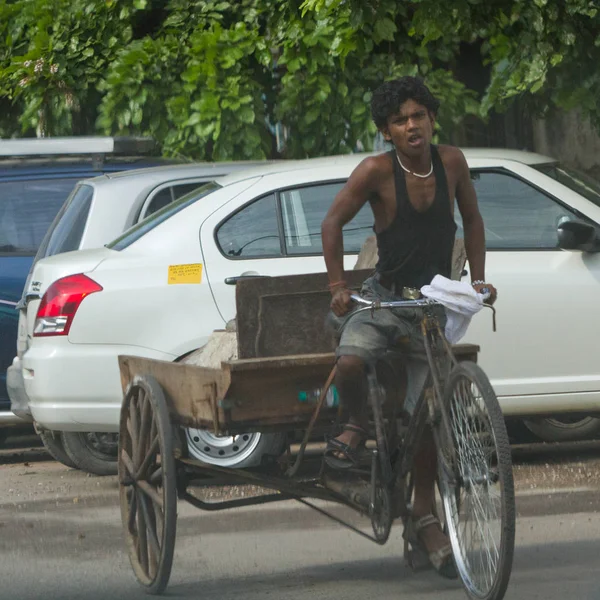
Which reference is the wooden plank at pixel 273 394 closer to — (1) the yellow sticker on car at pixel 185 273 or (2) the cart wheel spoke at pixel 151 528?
(2) the cart wheel spoke at pixel 151 528

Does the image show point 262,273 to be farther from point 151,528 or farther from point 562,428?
point 151,528

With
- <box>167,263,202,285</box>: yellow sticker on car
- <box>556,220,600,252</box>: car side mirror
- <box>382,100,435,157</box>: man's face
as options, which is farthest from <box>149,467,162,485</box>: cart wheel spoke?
<box>556,220,600,252</box>: car side mirror

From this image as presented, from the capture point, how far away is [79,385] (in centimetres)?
841

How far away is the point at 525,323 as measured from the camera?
8336mm

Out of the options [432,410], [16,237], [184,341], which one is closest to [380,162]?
[432,410]

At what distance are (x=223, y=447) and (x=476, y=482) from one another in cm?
338

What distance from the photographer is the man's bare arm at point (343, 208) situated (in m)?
5.59

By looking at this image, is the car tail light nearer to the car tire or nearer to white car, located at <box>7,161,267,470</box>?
white car, located at <box>7,161,267,470</box>

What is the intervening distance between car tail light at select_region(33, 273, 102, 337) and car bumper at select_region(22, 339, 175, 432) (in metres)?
0.08

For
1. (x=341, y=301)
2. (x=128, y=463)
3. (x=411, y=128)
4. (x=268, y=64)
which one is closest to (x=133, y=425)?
(x=128, y=463)

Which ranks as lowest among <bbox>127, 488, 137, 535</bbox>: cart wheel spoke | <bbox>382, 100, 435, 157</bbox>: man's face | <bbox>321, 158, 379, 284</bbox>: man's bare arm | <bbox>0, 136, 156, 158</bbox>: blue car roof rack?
<bbox>127, 488, 137, 535</bbox>: cart wheel spoke

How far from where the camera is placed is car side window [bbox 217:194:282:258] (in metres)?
8.43

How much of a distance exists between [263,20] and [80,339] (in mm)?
5077

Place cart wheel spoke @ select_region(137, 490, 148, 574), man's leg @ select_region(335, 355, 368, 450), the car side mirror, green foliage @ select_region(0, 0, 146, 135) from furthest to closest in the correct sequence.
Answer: green foliage @ select_region(0, 0, 146, 135) < the car side mirror < cart wheel spoke @ select_region(137, 490, 148, 574) < man's leg @ select_region(335, 355, 368, 450)
